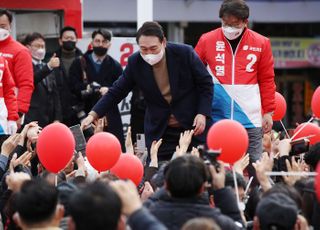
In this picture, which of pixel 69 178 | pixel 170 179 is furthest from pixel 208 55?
pixel 170 179

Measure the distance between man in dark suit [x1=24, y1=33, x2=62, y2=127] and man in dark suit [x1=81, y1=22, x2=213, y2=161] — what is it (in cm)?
300

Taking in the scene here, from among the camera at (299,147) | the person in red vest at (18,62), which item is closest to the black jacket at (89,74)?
the person in red vest at (18,62)

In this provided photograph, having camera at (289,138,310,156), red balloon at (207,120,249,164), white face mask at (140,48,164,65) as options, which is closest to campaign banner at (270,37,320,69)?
white face mask at (140,48,164,65)

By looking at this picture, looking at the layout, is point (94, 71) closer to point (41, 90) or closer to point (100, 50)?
point (100, 50)

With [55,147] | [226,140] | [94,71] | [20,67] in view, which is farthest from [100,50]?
[226,140]

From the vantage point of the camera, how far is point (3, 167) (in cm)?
750

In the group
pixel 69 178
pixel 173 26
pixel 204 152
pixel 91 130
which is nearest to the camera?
pixel 204 152

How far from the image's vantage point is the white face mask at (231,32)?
9008 millimetres

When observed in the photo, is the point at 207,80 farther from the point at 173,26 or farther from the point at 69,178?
the point at 173,26

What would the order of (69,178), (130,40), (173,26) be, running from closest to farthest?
(69,178), (130,40), (173,26)

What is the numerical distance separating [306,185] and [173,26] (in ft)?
45.1

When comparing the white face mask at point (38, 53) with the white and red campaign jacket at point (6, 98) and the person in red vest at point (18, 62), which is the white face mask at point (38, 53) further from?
the white and red campaign jacket at point (6, 98)

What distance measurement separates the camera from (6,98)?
381 inches

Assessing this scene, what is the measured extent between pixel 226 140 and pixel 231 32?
7.73 feet
